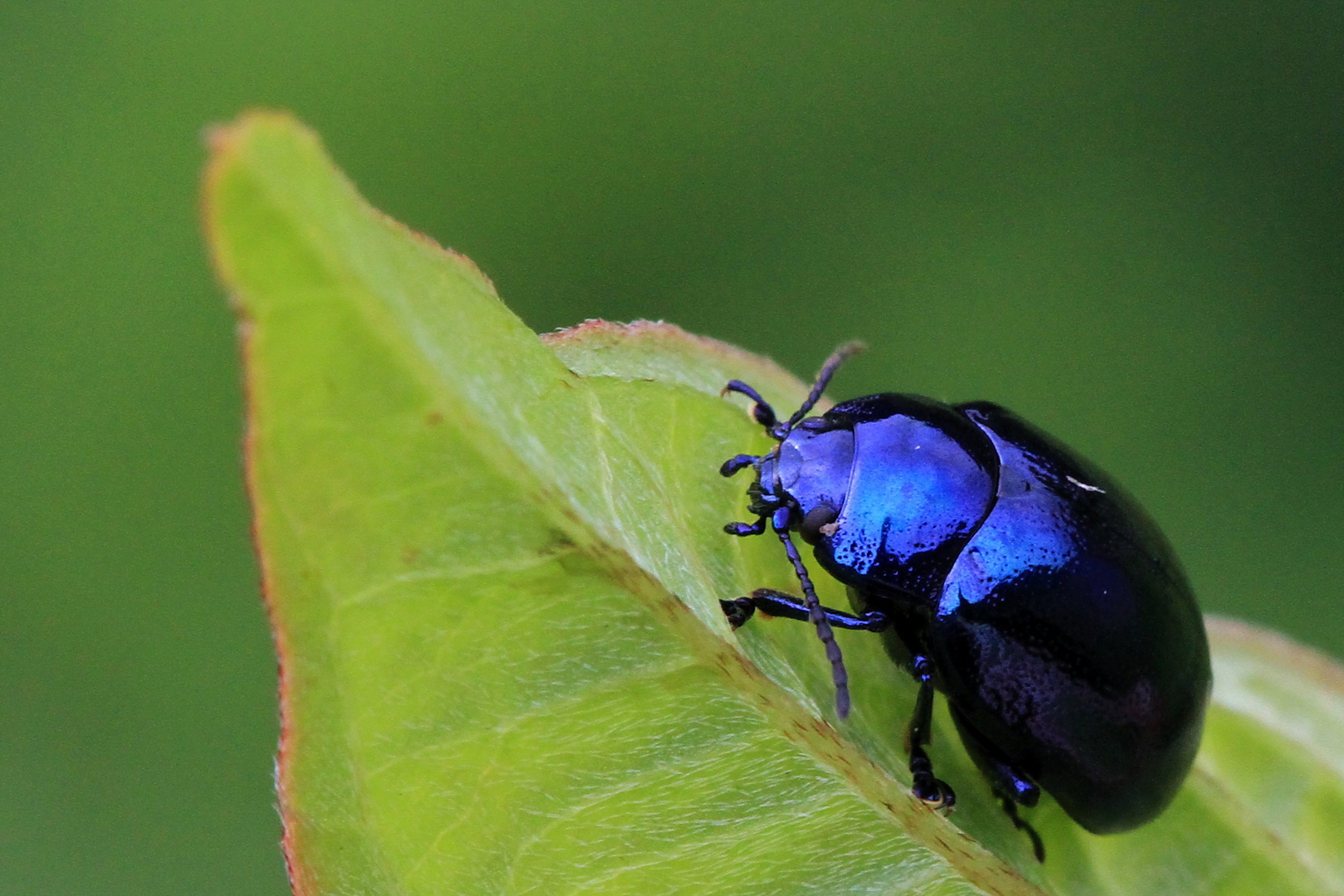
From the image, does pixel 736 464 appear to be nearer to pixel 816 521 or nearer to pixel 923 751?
pixel 816 521

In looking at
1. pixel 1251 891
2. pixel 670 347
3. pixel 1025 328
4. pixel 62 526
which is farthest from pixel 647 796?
pixel 1025 328

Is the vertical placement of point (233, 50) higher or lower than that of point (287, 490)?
higher

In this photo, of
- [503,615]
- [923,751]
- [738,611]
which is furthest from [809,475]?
[503,615]

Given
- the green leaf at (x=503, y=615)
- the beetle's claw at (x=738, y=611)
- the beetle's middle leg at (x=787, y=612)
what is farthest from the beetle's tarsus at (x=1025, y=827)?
the beetle's claw at (x=738, y=611)

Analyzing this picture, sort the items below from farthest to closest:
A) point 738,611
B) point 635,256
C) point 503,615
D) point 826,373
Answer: point 635,256 → point 826,373 → point 738,611 → point 503,615

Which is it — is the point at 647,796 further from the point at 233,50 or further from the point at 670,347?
the point at 233,50

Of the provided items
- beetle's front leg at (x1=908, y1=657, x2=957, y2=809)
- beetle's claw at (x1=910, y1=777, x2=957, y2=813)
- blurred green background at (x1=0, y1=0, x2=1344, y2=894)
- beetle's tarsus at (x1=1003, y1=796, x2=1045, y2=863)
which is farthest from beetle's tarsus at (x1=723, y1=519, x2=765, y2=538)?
blurred green background at (x1=0, y1=0, x2=1344, y2=894)

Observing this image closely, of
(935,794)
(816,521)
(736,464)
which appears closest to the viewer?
(935,794)
